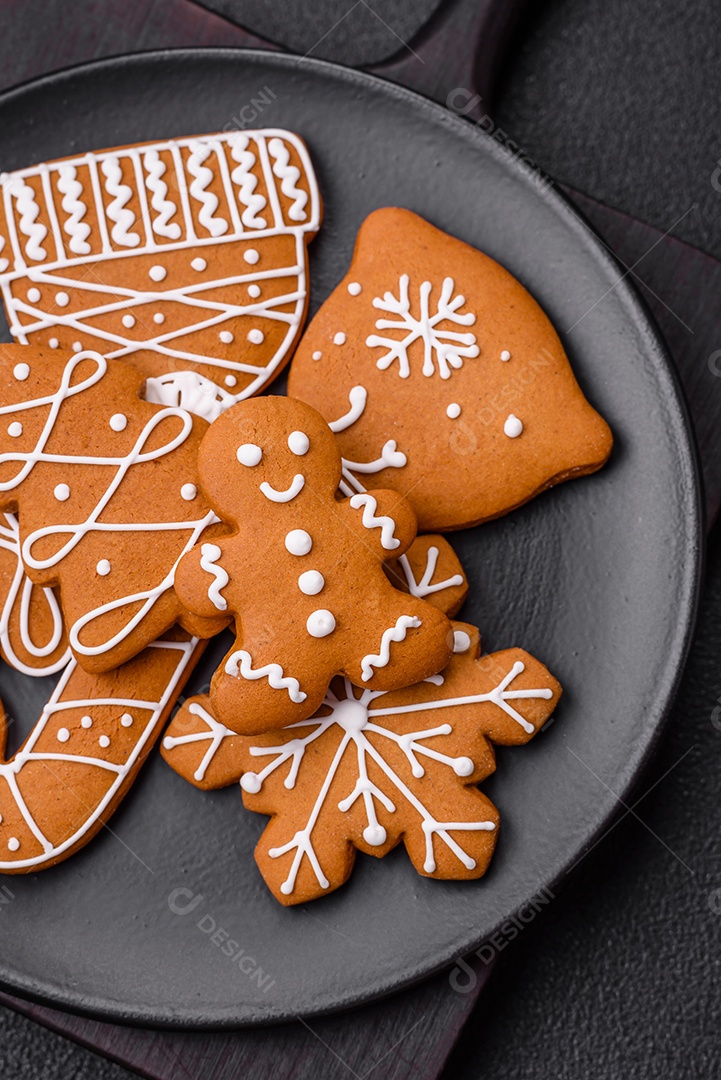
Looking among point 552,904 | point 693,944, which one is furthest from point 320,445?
point 693,944

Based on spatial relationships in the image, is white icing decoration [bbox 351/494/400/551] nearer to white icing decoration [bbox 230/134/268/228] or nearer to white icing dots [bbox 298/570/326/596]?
white icing dots [bbox 298/570/326/596]

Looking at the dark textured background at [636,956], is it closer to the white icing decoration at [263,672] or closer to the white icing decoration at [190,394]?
the white icing decoration at [263,672]

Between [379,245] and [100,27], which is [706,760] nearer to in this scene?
[379,245]

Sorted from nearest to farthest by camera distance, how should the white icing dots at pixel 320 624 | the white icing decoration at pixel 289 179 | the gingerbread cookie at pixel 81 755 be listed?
1. the white icing dots at pixel 320 624
2. the gingerbread cookie at pixel 81 755
3. the white icing decoration at pixel 289 179

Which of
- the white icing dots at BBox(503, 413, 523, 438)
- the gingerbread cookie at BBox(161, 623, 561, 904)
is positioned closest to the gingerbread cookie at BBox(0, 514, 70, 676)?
the gingerbread cookie at BBox(161, 623, 561, 904)

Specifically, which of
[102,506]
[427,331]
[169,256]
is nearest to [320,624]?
[102,506]

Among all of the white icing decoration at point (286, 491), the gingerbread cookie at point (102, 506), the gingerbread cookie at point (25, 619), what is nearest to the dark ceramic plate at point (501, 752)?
the gingerbread cookie at point (25, 619)
